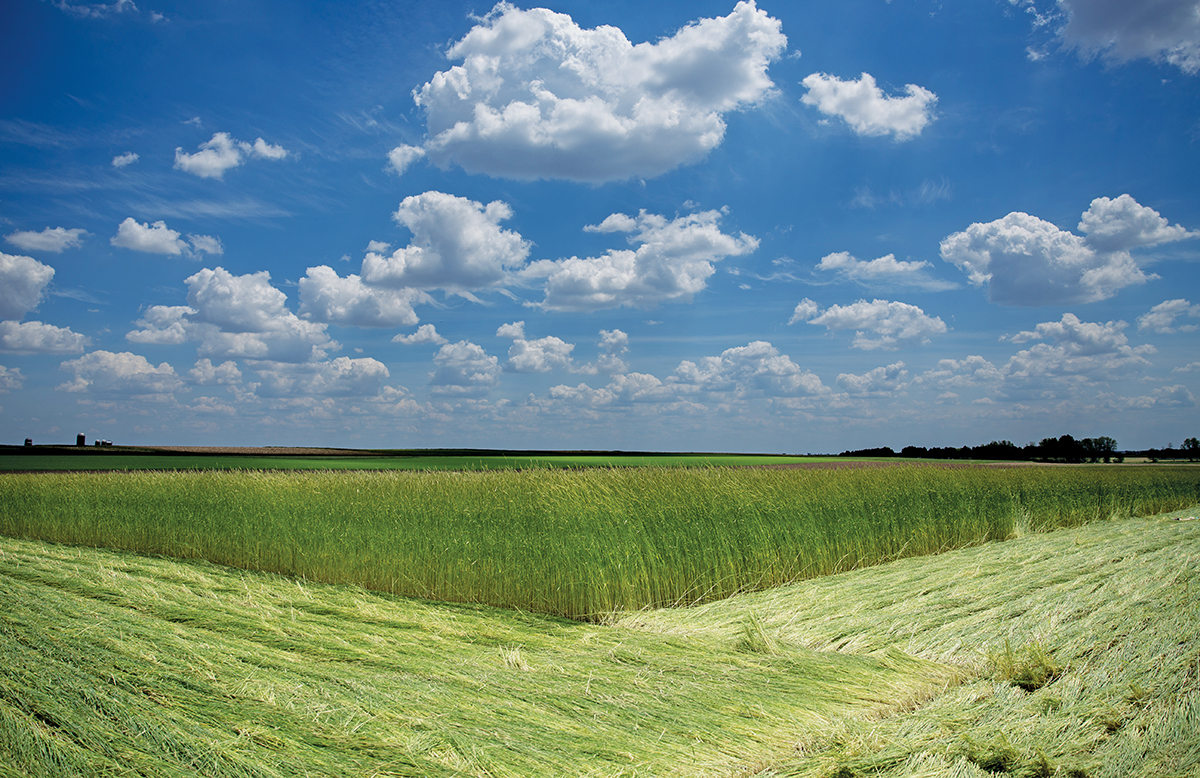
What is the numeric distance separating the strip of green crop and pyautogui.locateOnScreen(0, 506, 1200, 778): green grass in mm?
1077

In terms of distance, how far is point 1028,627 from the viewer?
3.19 m

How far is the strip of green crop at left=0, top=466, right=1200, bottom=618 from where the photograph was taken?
210 inches

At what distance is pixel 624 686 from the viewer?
2588 millimetres

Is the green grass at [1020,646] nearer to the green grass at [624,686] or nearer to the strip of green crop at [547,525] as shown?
the green grass at [624,686]

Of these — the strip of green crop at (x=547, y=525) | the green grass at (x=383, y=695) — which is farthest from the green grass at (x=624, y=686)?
the strip of green crop at (x=547, y=525)

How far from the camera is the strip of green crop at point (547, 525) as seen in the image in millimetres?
5328

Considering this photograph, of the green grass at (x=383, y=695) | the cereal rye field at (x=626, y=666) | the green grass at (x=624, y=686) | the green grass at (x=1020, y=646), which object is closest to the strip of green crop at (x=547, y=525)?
the cereal rye field at (x=626, y=666)

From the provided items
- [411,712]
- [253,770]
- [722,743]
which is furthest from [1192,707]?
[253,770]

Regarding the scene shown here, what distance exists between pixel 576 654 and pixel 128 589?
3.21 meters

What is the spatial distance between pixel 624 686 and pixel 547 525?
3.04 meters

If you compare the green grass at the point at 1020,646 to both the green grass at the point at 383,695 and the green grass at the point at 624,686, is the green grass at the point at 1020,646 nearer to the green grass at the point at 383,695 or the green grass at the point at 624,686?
the green grass at the point at 624,686

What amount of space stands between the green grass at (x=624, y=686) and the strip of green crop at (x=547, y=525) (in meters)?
1.08

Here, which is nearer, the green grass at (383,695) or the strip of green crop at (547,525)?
the green grass at (383,695)

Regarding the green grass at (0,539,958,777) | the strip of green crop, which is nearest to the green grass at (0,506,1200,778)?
the green grass at (0,539,958,777)
